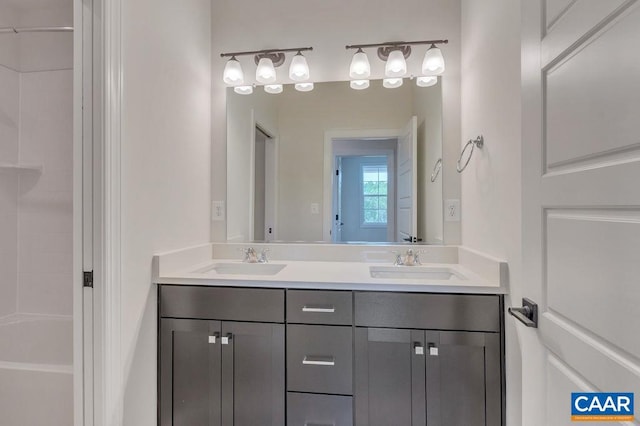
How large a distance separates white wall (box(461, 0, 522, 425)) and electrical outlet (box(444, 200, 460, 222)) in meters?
0.11

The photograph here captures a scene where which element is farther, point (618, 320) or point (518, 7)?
point (518, 7)

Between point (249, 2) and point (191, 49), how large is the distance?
0.53m

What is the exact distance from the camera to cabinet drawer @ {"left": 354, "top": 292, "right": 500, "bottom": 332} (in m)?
1.26

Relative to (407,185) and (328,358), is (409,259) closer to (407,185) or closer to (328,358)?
(407,185)

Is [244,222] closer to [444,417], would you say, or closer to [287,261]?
[287,261]

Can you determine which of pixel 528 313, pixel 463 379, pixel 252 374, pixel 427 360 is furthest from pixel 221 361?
pixel 528 313

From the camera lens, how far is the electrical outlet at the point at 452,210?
70.5 inches

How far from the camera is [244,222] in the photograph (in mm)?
2012

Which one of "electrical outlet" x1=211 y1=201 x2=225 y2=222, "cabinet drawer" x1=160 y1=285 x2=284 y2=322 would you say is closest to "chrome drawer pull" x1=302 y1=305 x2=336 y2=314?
"cabinet drawer" x1=160 y1=285 x2=284 y2=322

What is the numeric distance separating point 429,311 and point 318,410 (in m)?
0.66

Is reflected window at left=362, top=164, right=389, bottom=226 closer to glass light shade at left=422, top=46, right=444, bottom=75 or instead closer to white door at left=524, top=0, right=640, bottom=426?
glass light shade at left=422, top=46, right=444, bottom=75

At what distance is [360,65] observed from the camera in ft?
5.95

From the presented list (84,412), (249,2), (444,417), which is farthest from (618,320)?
(249,2)

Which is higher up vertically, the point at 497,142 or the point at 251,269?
the point at 497,142
